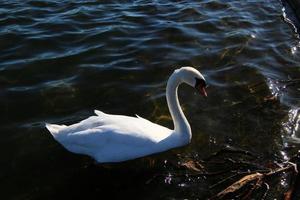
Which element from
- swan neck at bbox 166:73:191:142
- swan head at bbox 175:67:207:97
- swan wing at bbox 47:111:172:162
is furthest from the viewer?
swan neck at bbox 166:73:191:142

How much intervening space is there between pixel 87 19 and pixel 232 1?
3.98 metres

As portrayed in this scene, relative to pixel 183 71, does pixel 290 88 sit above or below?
below

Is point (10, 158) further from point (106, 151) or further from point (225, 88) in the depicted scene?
point (225, 88)

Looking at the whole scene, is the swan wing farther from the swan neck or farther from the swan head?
the swan head

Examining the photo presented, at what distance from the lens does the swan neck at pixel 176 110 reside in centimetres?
738

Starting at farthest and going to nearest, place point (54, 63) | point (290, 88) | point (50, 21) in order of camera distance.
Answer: point (50, 21) < point (54, 63) < point (290, 88)

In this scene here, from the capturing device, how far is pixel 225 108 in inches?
336

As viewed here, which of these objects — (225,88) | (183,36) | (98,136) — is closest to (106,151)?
(98,136)

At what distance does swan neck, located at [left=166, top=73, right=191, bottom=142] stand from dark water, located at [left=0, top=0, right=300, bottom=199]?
0.33 metres

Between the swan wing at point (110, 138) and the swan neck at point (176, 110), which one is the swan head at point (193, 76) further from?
the swan wing at point (110, 138)

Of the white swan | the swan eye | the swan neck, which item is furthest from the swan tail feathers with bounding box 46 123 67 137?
the swan eye

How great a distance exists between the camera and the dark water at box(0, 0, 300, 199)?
276 inches

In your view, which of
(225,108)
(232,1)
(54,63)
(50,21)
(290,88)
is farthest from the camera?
(232,1)

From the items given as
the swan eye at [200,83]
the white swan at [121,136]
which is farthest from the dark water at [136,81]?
the swan eye at [200,83]
